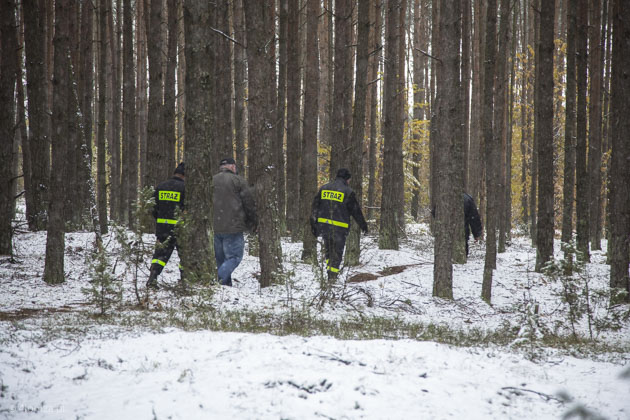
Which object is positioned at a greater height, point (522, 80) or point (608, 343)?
point (522, 80)

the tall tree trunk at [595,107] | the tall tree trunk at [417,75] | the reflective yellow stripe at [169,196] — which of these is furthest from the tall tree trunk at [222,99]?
the tall tree trunk at [417,75]

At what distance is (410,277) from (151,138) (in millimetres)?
8479

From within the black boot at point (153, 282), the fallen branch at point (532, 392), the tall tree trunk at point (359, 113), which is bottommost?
the fallen branch at point (532, 392)

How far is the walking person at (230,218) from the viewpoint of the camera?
27.8ft

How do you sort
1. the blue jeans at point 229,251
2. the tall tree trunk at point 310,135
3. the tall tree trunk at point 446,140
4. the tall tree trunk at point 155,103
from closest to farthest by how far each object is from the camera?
the tall tree trunk at point 446,140, the blue jeans at point 229,251, the tall tree trunk at point 310,135, the tall tree trunk at point 155,103

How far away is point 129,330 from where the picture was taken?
199 inches

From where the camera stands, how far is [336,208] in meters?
9.15

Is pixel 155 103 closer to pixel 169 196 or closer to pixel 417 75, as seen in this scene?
pixel 169 196

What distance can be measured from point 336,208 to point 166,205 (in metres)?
3.17

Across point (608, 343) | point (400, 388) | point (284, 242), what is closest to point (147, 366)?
point (400, 388)

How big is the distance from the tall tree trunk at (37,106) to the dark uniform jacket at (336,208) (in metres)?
6.38

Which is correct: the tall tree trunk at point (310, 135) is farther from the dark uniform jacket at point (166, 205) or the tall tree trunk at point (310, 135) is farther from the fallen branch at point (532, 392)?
the fallen branch at point (532, 392)

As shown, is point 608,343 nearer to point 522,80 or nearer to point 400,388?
point 400,388

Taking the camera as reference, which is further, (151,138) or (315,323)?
(151,138)
